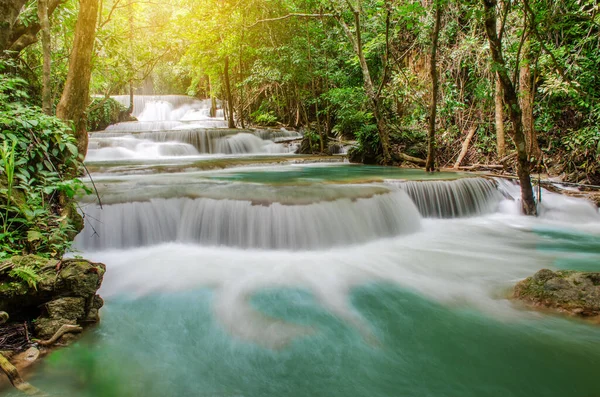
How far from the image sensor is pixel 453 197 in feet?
22.7

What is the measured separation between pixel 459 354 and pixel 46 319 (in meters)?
3.14

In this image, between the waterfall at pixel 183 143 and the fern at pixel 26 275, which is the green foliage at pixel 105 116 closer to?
the waterfall at pixel 183 143

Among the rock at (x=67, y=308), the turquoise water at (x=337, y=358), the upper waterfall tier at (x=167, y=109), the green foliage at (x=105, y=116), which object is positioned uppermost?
the upper waterfall tier at (x=167, y=109)

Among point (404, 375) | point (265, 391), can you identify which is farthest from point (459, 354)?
point (265, 391)

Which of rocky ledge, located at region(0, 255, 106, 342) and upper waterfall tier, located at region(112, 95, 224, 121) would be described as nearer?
rocky ledge, located at region(0, 255, 106, 342)

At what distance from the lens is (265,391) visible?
223 centimetres

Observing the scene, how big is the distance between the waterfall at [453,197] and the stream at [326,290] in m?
0.03

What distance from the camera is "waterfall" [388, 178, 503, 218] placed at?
6.74 metres

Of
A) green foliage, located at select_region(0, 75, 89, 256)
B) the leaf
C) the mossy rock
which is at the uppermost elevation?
green foliage, located at select_region(0, 75, 89, 256)

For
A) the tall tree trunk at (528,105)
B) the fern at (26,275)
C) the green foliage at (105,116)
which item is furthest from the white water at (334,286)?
the green foliage at (105,116)

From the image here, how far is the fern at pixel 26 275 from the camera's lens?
8.00 ft

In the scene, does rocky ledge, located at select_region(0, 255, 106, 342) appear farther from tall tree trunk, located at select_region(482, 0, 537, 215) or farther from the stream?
tall tree trunk, located at select_region(482, 0, 537, 215)

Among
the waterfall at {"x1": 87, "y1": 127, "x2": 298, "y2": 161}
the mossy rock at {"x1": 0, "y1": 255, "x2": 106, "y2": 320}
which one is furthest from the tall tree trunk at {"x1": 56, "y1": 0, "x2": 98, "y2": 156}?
the waterfall at {"x1": 87, "y1": 127, "x2": 298, "y2": 161}

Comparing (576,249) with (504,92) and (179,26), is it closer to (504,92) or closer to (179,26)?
(504,92)
